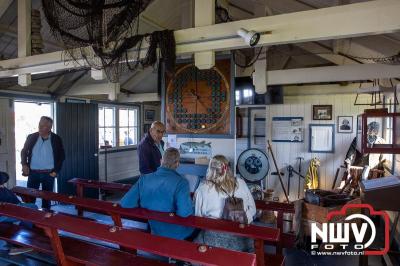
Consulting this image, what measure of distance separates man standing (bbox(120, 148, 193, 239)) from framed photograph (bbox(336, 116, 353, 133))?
4454 millimetres

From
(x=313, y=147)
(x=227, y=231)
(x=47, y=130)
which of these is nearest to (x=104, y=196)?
(x=47, y=130)

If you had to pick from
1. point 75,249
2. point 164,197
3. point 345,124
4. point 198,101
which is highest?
point 198,101

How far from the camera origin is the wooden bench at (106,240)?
1489mm

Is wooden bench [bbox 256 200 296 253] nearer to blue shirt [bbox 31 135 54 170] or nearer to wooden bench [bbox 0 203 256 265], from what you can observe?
wooden bench [bbox 0 203 256 265]

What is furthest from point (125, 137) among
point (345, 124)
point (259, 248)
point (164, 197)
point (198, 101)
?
point (259, 248)

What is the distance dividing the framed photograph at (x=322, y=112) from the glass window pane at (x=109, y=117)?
453cm

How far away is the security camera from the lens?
6.45ft

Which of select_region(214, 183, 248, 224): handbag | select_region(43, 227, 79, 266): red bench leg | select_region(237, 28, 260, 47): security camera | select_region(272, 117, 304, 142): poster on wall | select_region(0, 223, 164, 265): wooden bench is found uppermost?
select_region(237, 28, 260, 47): security camera

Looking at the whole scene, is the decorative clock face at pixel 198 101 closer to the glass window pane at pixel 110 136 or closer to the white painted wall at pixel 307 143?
the white painted wall at pixel 307 143

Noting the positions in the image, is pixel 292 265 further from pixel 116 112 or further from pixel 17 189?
pixel 116 112

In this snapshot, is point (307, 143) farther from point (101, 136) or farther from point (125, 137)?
point (101, 136)

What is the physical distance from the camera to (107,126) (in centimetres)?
691

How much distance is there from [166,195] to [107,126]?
5053 millimetres

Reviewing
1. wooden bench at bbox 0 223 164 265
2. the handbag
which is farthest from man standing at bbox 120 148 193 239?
wooden bench at bbox 0 223 164 265
